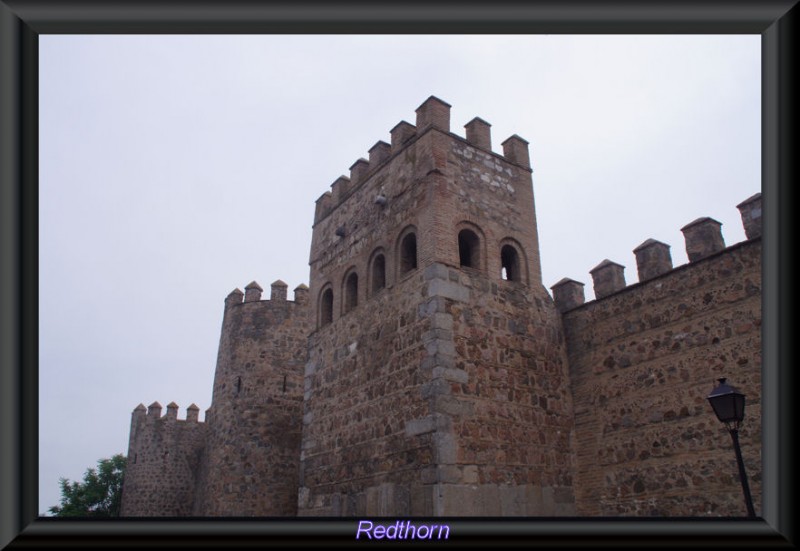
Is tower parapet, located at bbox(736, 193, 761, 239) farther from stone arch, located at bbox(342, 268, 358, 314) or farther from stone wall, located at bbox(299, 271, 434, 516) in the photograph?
stone arch, located at bbox(342, 268, 358, 314)

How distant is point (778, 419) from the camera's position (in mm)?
3129

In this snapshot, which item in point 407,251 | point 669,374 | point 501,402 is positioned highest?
point 407,251

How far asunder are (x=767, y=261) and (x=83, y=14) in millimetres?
3798

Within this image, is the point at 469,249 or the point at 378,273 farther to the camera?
the point at 378,273

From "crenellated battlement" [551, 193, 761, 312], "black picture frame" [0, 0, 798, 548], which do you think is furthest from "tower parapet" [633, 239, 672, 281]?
"black picture frame" [0, 0, 798, 548]

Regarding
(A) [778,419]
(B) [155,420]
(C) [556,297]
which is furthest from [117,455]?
(A) [778,419]

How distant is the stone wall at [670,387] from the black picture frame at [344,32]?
528 cm

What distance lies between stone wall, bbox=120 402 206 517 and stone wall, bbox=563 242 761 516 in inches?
591

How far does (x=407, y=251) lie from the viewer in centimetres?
1037

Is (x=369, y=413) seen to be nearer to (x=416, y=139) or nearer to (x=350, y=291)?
(x=350, y=291)

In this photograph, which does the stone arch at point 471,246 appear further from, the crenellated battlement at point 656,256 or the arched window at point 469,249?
the crenellated battlement at point 656,256

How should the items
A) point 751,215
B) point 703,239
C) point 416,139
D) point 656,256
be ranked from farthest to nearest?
point 416,139 < point 656,256 < point 703,239 < point 751,215

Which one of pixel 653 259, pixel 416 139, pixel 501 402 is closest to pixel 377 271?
pixel 416 139

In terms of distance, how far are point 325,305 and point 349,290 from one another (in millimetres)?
853
